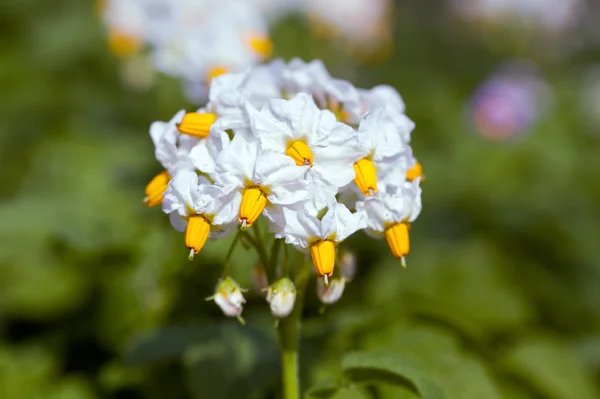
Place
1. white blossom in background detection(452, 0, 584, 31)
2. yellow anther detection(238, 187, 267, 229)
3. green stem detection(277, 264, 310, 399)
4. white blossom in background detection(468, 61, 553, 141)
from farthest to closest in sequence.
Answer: white blossom in background detection(452, 0, 584, 31) < white blossom in background detection(468, 61, 553, 141) < green stem detection(277, 264, 310, 399) < yellow anther detection(238, 187, 267, 229)

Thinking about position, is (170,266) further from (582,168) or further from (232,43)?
(582,168)

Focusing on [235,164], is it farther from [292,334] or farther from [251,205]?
[292,334]

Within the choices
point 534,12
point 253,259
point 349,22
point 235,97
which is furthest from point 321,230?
point 534,12

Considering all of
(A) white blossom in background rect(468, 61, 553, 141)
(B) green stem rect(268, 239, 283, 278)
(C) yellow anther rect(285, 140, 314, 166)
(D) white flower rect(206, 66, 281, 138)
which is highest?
(A) white blossom in background rect(468, 61, 553, 141)

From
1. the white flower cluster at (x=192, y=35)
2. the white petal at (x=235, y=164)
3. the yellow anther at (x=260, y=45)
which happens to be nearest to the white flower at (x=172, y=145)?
the white petal at (x=235, y=164)

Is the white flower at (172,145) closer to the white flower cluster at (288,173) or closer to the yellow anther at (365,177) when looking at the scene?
the white flower cluster at (288,173)

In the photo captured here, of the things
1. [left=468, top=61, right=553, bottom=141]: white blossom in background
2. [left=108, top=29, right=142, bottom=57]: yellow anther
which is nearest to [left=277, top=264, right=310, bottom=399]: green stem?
[left=108, top=29, right=142, bottom=57]: yellow anther

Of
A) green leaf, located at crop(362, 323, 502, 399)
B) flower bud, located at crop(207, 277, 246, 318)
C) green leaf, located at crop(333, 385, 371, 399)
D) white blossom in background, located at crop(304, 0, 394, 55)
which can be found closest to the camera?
flower bud, located at crop(207, 277, 246, 318)

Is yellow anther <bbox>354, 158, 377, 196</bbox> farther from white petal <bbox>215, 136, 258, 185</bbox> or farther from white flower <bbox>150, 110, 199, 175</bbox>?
white flower <bbox>150, 110, 199, 175</bbox>
